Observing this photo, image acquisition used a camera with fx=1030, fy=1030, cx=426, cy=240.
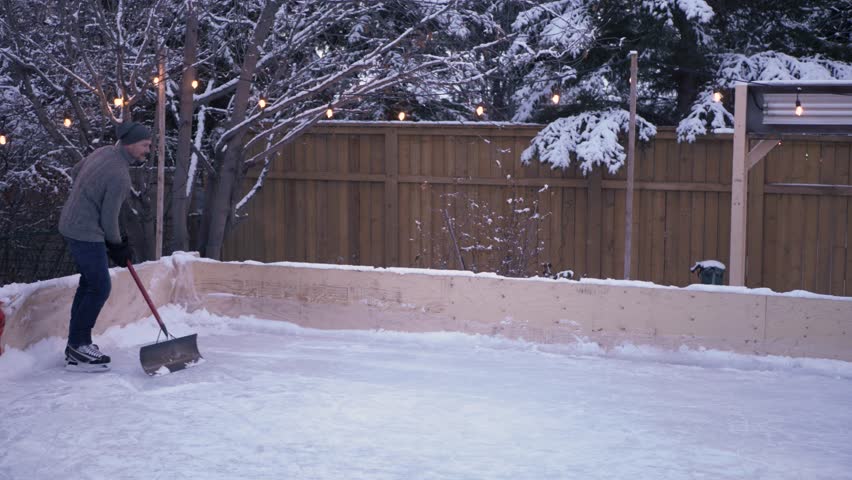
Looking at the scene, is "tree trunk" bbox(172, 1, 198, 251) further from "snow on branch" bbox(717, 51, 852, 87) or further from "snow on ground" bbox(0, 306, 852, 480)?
"snow on branch" bbox(717, 51, 852, 87)

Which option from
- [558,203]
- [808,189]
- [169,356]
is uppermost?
[808,189]

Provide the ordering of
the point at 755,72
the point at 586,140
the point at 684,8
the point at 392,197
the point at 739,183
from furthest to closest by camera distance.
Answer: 1. the point at 392,197
2. the point at 755,72
3. the point at 586,140
4. the point at 684,8
5. the point at 739,183

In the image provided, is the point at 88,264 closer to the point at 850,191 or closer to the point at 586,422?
the point at 586,422

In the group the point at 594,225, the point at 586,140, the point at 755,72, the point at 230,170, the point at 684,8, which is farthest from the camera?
the point at 755,72

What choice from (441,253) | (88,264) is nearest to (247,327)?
(88,264)

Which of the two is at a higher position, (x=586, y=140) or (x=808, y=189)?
(x=586, y=140)

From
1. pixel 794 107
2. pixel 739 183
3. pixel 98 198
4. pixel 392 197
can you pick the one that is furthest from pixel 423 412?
pixel 392 197

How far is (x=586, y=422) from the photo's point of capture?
5703mm

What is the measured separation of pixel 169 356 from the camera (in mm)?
6797

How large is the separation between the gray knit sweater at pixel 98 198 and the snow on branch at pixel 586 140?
4.54 metres

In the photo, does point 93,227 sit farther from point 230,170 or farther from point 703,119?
point 703,119

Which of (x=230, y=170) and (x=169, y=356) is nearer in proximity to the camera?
(x=169, y=356)

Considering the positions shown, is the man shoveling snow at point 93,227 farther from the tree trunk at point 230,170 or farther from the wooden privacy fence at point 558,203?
the wooden privacy fence at point 558,203

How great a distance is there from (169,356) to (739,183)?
14.2 ft
